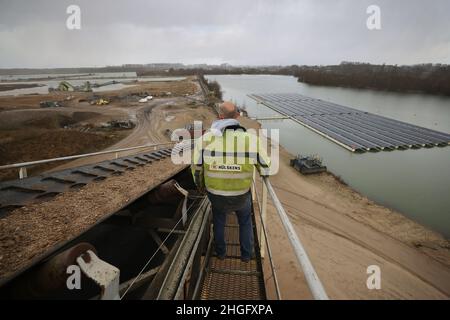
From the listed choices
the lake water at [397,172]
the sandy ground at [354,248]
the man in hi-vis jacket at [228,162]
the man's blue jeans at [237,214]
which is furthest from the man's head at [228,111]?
the lake water at [397,172]

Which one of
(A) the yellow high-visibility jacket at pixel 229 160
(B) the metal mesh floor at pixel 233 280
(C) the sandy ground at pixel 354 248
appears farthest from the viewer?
(C) the sandy ground at pixel 354 248

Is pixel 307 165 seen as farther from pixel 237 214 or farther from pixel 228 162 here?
pixel 228 162

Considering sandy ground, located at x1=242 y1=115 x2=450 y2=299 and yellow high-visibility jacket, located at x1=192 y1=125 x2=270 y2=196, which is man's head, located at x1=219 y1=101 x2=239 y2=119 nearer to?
yellow high-visibility jacket, located at x1=192 y1=125 x2=270 y2=196

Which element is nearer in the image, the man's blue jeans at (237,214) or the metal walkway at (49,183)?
the man's blue jeans at (237,214)

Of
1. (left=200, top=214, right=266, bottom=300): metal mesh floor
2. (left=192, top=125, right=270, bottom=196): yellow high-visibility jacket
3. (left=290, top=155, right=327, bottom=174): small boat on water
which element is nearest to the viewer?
(left=192, top=125, right=270, bottom=196): yellow high-visibility jacket

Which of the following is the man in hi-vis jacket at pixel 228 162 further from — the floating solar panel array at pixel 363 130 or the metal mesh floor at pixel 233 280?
the floating solar panel array at pixel 363 130
